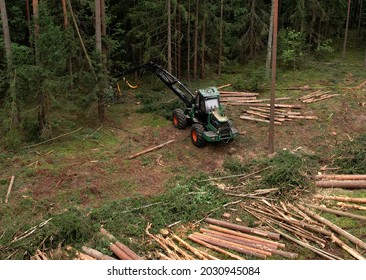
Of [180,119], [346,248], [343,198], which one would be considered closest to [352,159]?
[343,198]

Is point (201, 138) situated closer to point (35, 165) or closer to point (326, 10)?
point (35, 165)

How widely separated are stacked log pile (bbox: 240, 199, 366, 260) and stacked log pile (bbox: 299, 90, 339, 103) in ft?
36.7

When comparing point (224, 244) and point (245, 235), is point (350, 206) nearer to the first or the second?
point (245, 235)

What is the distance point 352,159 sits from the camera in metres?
14.2

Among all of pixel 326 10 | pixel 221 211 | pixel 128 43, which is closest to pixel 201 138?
pixel 221 211

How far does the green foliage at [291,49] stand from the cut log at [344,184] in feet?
56.1

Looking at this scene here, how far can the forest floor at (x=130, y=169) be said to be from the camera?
35.5ft

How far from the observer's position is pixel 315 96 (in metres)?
22.2

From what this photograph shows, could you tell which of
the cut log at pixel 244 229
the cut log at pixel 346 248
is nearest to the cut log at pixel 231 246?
the cut log at pixel 244 229

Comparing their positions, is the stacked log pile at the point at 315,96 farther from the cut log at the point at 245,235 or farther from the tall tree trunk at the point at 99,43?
the cut log at the point at 245,235

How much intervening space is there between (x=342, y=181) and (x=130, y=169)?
25.3ft

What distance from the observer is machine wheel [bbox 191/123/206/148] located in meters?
16.5

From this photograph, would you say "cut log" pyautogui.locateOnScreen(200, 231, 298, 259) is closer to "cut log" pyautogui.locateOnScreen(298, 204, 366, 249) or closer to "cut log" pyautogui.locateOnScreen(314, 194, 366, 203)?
"cut log" pyautogui.locateOnScreen(298, 204, 366, 249)

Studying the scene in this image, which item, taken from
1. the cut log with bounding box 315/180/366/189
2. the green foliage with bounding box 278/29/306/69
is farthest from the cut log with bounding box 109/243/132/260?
the green foliage with bounding box 278/29/306/69
